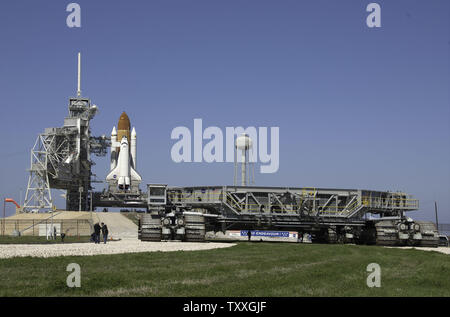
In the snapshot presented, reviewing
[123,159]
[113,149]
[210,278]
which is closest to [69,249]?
[210,278]

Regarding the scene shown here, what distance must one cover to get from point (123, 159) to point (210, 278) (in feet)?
245

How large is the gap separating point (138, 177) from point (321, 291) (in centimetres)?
8047

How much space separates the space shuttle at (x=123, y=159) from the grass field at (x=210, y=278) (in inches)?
2643

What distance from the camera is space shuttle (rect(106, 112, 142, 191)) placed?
88.2 m

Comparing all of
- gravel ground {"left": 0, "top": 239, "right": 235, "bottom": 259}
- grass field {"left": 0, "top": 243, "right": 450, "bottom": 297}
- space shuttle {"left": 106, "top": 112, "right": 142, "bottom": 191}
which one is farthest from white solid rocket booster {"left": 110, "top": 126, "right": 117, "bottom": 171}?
grass field {"left": 0, "top": 243, "right": 450, "bottom": 297}

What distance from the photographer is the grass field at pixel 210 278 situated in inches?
495

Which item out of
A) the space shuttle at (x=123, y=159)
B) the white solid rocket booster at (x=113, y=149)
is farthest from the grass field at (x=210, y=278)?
the white solid rocket booster at (x=113, y=149)

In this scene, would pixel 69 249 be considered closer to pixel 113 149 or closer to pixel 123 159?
pixel 123 159

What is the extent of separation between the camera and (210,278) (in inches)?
605

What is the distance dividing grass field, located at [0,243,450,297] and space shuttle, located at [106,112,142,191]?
67134mm
